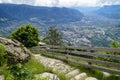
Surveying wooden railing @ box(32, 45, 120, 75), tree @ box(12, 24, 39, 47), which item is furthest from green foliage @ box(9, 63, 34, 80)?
tree @ box(12, 24, 39, 47)

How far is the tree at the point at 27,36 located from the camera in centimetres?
5139

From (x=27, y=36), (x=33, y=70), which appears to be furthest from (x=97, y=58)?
(x=27, y=36)

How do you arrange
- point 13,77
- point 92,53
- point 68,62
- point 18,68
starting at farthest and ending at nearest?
point 68,62 < point 92,53 < point 18,68 < point 13,77

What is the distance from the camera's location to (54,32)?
10600 cm

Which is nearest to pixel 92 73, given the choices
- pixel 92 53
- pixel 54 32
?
pixel 92 53

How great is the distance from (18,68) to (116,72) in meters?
6.34

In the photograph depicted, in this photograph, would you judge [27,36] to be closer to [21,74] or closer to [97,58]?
[97,58]

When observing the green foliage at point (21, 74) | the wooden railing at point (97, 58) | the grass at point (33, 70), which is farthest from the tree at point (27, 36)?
the green foliage at point (21, 74)

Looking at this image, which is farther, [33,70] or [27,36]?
[27,36]

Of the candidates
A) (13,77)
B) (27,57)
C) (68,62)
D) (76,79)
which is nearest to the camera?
(13,77)

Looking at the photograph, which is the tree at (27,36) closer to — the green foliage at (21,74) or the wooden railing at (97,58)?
the wooden railing at (97,58)

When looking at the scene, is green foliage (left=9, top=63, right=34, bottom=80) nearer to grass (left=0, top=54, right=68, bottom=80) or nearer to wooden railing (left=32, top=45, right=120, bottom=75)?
grass (left=0, top=54, right=68, bottom=80)

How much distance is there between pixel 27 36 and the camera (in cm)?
5238

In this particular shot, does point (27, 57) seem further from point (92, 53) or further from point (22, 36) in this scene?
point (22, 36)
